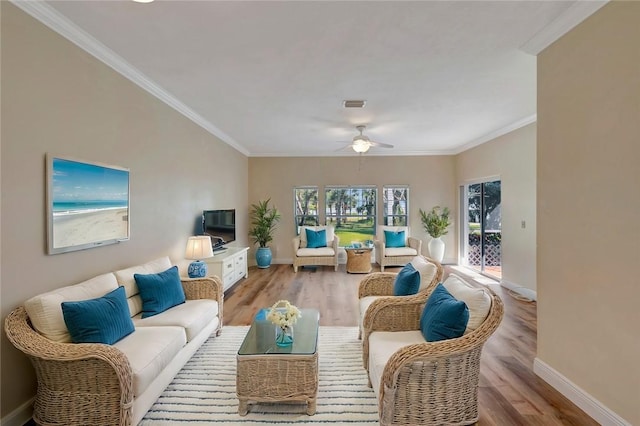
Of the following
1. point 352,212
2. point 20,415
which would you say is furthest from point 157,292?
point 352,212

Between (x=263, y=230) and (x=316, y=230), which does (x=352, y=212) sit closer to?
(x=316, y=230)

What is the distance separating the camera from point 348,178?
25.0 feet

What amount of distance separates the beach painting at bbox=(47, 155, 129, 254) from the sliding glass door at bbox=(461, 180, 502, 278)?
19.3 ft

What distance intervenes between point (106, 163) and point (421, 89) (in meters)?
3.35

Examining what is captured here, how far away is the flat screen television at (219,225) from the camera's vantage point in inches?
189

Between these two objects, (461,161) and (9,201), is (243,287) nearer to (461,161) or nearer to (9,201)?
(9,201)

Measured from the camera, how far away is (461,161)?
7145 millimetres

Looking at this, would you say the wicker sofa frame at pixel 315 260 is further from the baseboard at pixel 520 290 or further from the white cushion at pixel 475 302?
the white cushion at pixel 475 302

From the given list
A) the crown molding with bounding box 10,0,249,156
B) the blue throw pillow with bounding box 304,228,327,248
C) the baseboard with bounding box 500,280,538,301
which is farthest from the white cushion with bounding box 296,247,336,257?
the crown molding with bounding box 10,0,249,156

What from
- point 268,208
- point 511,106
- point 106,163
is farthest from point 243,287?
point 511,106

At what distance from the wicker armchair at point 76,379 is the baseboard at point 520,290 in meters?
A: 5.17

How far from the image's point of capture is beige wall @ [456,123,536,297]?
15.3 feet

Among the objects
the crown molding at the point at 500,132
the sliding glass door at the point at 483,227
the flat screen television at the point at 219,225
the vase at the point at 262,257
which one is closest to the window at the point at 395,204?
the sliding glass door at the point at 483,227

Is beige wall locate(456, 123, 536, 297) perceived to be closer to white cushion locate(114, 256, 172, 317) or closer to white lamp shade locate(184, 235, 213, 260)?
white lamp shade locate(184, 235, 213, 260)
